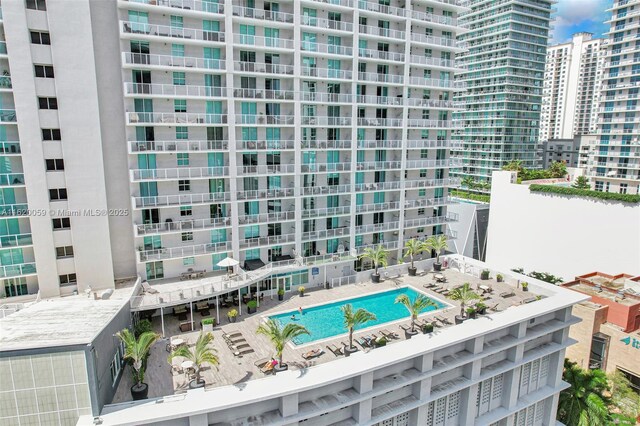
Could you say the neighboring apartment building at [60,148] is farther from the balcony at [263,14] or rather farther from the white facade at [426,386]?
the white facade at [426,386]

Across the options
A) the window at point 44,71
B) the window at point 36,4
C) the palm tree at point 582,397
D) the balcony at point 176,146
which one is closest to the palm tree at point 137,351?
the balcony at point 176,146

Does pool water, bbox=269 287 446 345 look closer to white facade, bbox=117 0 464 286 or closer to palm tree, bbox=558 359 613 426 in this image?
white facade, bbox=117 0 464 286

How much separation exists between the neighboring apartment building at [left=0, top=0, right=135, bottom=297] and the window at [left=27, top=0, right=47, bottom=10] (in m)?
0.06

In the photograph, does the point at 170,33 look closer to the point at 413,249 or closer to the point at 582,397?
the point at 413,249

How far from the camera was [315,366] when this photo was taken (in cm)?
2355

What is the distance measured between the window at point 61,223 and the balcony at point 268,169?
13761 mm

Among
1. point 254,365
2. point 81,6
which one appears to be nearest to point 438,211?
point 254,365

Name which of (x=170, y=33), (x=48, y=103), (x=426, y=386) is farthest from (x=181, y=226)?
(x=426, y=386)

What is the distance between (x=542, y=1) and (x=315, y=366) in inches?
4279

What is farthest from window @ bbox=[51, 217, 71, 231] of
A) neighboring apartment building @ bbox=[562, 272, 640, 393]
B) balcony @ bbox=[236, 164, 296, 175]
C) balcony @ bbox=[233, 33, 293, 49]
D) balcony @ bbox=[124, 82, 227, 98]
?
Answer: neighboring apartment building @ bbox=[562, 272, 640, 393]

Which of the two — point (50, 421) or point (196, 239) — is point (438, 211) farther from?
point (50, 421)

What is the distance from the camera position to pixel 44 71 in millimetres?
29359

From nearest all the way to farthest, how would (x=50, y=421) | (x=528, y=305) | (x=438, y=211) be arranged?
(x=50, y=421), (x=528, y=305), (x=438, y=211)

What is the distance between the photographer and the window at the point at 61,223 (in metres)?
31.2
